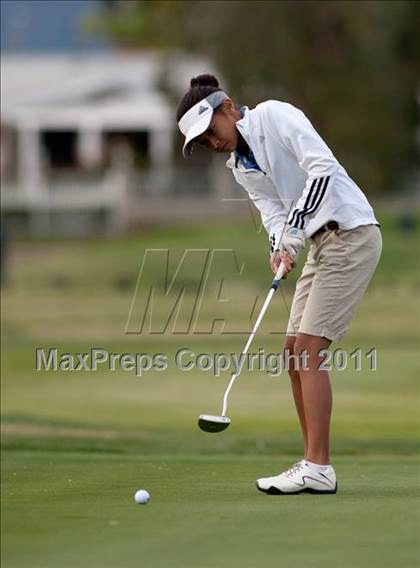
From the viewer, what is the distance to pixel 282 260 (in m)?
7.07

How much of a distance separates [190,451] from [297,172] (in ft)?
14.5

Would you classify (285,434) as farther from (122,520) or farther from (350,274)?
(122,520)

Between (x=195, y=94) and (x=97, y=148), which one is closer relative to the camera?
(x=195, y=94)

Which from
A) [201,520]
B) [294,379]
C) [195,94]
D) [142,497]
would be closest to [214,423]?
[294,379]

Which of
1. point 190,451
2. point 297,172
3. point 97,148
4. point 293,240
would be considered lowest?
point 97,148

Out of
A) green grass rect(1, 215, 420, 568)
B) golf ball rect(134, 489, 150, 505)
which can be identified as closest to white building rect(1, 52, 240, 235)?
green grass rect(1, 215, 420, 568)

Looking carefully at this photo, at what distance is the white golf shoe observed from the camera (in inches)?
267

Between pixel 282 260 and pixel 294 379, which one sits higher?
pixel 282 260

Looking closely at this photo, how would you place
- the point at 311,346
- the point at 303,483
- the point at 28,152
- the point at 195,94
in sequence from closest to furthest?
the point at 303,483 < the point at 311,346 < the point at 195,94 < the point at 28,152

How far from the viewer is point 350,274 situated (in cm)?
694

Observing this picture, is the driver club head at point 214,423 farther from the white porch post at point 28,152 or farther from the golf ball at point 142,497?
the white porch post at point 28,152

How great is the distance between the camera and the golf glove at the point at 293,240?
271 inches

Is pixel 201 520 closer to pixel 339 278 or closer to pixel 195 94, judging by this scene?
pixel 339 278

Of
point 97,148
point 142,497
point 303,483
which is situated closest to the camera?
point 142,497
